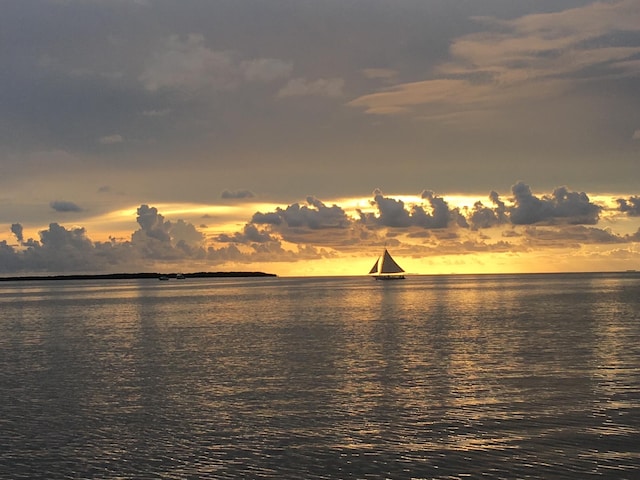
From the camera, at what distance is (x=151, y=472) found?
2628 cm

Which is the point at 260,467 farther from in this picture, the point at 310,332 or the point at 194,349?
the point at 310,332

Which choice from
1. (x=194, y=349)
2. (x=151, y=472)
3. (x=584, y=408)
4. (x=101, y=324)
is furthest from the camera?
(x=101, y=324)

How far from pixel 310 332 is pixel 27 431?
2041 inches

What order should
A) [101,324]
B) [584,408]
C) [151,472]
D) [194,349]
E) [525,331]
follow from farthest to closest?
[101,324] → [525,331] → [194,349] → [584,408] → [151,472]

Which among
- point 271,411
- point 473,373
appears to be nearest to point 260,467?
point 271,411

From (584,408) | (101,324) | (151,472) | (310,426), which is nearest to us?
(151,472)

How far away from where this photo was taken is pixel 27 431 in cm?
3284

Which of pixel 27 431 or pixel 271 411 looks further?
pixel 271 411

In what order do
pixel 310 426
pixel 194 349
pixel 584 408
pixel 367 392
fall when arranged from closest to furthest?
pixel 310 426 → pixel 584 408 → pixel 367 392 → pixel 194 349

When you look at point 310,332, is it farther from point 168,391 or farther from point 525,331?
point 168,391

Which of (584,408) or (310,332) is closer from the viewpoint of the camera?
(584,408)

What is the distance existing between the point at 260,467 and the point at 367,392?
15504 mm

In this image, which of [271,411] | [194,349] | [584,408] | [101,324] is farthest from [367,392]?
[101,324]

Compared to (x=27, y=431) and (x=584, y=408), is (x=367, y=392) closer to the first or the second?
(x=584, y=408)
